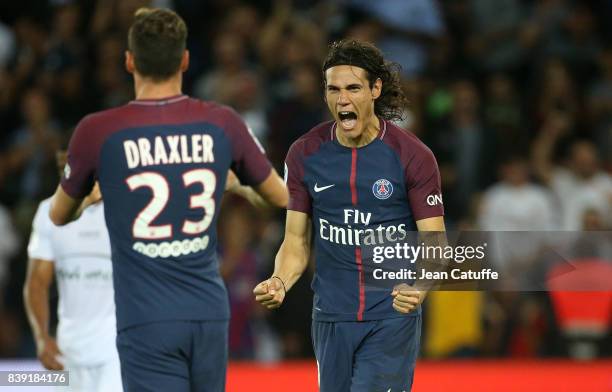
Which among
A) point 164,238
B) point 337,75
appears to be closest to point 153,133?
point 164,238

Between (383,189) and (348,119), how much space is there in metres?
0.36

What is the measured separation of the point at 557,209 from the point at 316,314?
19.3ft

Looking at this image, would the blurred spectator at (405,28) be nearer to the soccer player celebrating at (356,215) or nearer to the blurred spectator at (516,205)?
the blurred spectator at (516,205)

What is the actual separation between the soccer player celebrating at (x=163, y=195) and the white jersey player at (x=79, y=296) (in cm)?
182

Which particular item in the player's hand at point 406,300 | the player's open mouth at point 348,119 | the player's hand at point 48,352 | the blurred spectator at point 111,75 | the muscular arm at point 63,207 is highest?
the blurred spectator at point 111,75

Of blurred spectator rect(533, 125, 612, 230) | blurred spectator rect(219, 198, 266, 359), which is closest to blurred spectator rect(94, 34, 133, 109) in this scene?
blurred spectator rect(219, 198, 266, 359)

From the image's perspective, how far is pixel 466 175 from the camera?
1128 cm

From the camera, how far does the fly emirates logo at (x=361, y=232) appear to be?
542 cm

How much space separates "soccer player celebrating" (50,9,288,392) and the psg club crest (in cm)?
96

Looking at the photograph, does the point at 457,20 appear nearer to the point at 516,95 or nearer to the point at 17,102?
the point at 516,95

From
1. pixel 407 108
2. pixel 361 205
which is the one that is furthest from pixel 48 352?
pixel 407 108

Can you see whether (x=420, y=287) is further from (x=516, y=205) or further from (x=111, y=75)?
(x=111, y=75)

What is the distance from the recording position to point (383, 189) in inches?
213

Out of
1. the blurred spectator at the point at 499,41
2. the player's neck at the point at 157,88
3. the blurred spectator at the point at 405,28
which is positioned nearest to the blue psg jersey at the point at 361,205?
the player's neck at the point at 157,88
